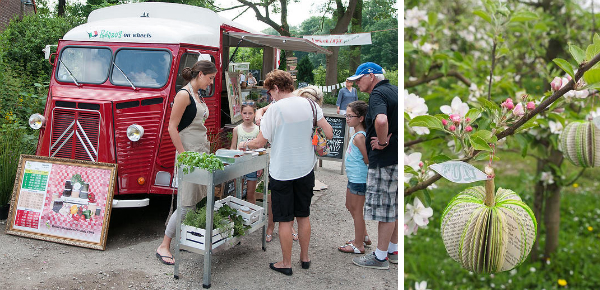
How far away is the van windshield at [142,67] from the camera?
190 inches

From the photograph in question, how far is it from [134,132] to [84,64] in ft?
4.29

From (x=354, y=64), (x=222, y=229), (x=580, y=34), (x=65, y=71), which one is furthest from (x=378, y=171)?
(x=354, y=64)

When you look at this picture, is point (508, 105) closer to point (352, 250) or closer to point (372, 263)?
point (372, 263)

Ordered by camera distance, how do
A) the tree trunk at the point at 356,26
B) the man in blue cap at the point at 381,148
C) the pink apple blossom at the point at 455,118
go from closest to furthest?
the pink apple blossom at the point at 455,118 → the man in blue cap at the point at 381,148 → the tree trunk at the point at 356,26

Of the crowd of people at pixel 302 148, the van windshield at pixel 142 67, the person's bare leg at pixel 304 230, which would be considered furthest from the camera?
the van windshield at pixel 142 67

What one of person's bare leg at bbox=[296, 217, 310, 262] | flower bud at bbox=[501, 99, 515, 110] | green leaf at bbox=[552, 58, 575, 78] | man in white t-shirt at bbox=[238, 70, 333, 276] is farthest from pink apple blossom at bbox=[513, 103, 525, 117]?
person's bare leg at bbox=[296, 217, 310, 262]

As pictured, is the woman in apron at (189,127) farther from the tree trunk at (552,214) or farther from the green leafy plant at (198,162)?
the tree trunk at (552,214)

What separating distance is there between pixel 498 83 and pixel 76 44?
15.5 feet

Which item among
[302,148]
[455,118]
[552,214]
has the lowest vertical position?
[552,214]

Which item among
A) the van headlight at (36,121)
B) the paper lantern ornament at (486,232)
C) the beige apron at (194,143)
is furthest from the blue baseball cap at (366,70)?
the van headlight at (36,121)

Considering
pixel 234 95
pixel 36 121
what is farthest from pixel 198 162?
pixel 234 95

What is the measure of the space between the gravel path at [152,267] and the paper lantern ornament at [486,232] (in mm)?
2713

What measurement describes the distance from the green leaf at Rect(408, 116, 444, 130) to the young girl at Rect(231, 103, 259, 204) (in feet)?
12.0

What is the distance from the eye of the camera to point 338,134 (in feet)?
24.8
